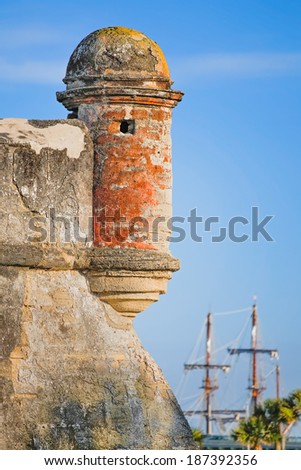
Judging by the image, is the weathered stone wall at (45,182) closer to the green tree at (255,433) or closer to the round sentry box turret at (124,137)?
the round sentry box turret at (124,137)

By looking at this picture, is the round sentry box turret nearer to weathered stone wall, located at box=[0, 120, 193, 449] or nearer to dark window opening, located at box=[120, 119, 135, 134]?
dark window opening, located at box=[120, 119, 135, 134]

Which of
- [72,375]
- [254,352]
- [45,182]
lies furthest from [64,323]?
[254,352]

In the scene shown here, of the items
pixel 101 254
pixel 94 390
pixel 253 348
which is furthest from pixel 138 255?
pixel 253 348

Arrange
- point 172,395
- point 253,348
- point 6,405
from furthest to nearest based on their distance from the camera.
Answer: point 253,348
point 172,395
point 6,405

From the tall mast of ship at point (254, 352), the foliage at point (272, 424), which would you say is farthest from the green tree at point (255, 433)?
the tall mast of ship at point (254, 352)

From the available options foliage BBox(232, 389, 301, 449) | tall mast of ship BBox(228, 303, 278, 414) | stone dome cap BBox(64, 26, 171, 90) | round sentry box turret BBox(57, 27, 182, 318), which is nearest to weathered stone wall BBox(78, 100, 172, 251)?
round sentry box turret BBox(57, 27, 182, 318)

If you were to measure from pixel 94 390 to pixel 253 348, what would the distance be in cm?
4304

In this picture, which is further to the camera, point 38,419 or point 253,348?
point 253,348

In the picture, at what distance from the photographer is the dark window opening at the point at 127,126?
44.5 ft

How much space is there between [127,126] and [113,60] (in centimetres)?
58

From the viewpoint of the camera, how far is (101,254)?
13391 mm

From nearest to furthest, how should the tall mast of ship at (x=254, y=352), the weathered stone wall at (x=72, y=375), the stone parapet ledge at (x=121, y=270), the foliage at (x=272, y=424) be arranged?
the weathered stone wall at (x=72, y=375)
the stone parapet ledge at (x=121, y=270)
the foliage at (x=272, y=424)
the tall mast of ship at (x=254, y=352)

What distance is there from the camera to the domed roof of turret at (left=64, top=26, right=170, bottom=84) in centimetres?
1352

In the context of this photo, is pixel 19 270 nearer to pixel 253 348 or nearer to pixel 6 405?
pixel 6 405
